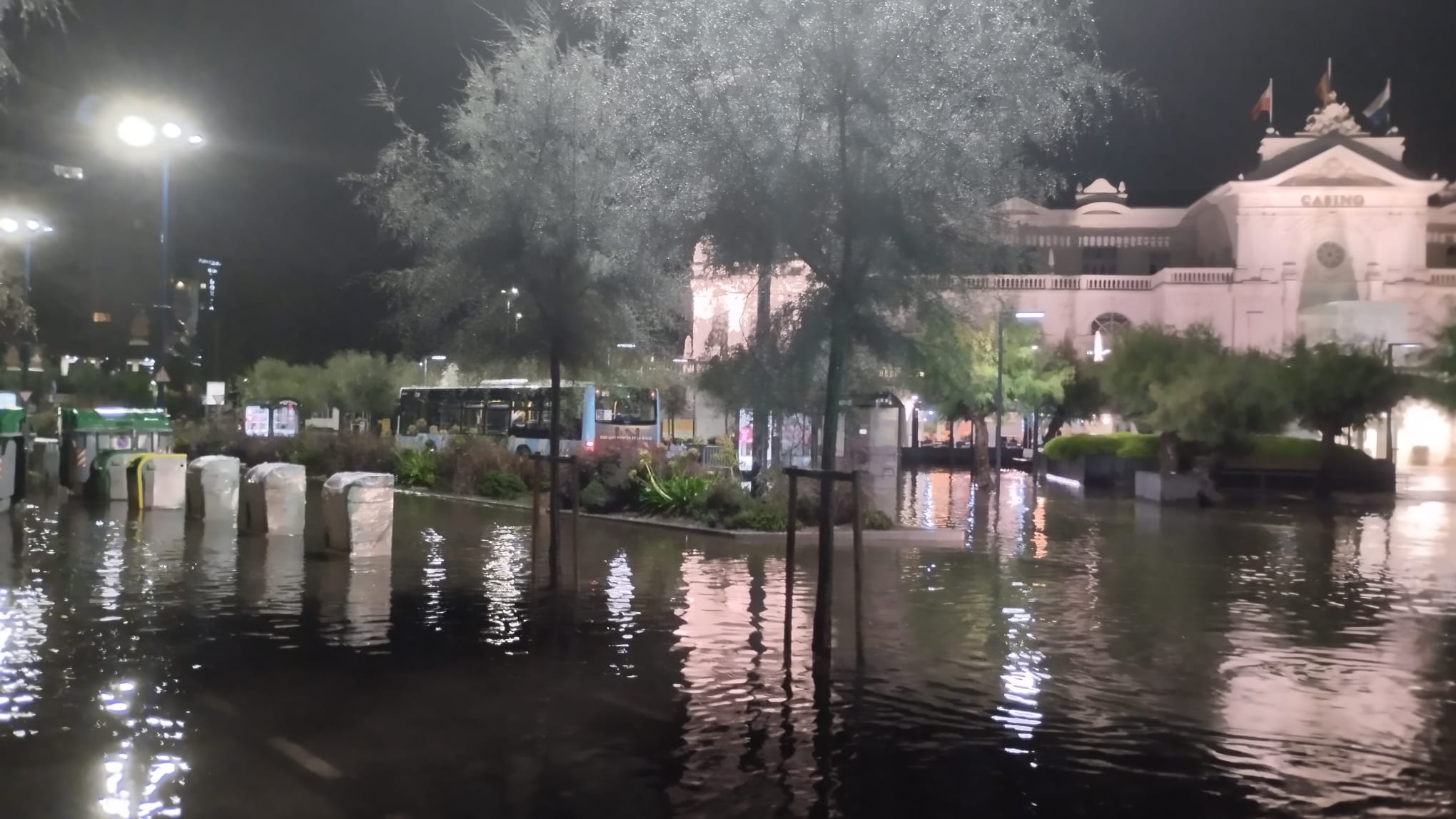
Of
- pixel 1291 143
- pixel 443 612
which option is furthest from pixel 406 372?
pixel 443 612

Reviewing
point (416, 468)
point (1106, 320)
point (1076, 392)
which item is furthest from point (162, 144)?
point (1106, 320)

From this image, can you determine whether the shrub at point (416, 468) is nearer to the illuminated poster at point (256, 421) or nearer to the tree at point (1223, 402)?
the illuminated poster at point (256, 421)

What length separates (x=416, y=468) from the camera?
2917 cm

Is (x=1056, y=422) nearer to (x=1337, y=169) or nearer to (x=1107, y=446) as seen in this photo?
(x=1107, y=446)

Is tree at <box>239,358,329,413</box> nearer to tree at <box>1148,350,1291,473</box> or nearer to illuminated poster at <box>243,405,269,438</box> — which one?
illuminated poster at <box>243,405,269,438</box>

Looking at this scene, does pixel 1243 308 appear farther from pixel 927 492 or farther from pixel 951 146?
pixel 951 146

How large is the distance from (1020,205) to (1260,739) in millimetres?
6173

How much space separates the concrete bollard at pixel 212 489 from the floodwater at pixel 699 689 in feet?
12.2

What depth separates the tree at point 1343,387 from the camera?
31344 mm

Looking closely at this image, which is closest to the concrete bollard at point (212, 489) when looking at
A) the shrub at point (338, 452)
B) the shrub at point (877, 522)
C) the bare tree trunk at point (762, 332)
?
the shrub at point (338, 452)

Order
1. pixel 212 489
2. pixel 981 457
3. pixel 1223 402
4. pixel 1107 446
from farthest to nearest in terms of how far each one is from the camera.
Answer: pixel 1107 446 → pixel 981 457 → pixel 1223 402 → pixel 212 489

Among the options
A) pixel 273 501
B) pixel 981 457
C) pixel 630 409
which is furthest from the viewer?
pixel 630 409

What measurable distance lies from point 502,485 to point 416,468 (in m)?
4.02

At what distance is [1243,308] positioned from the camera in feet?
184
